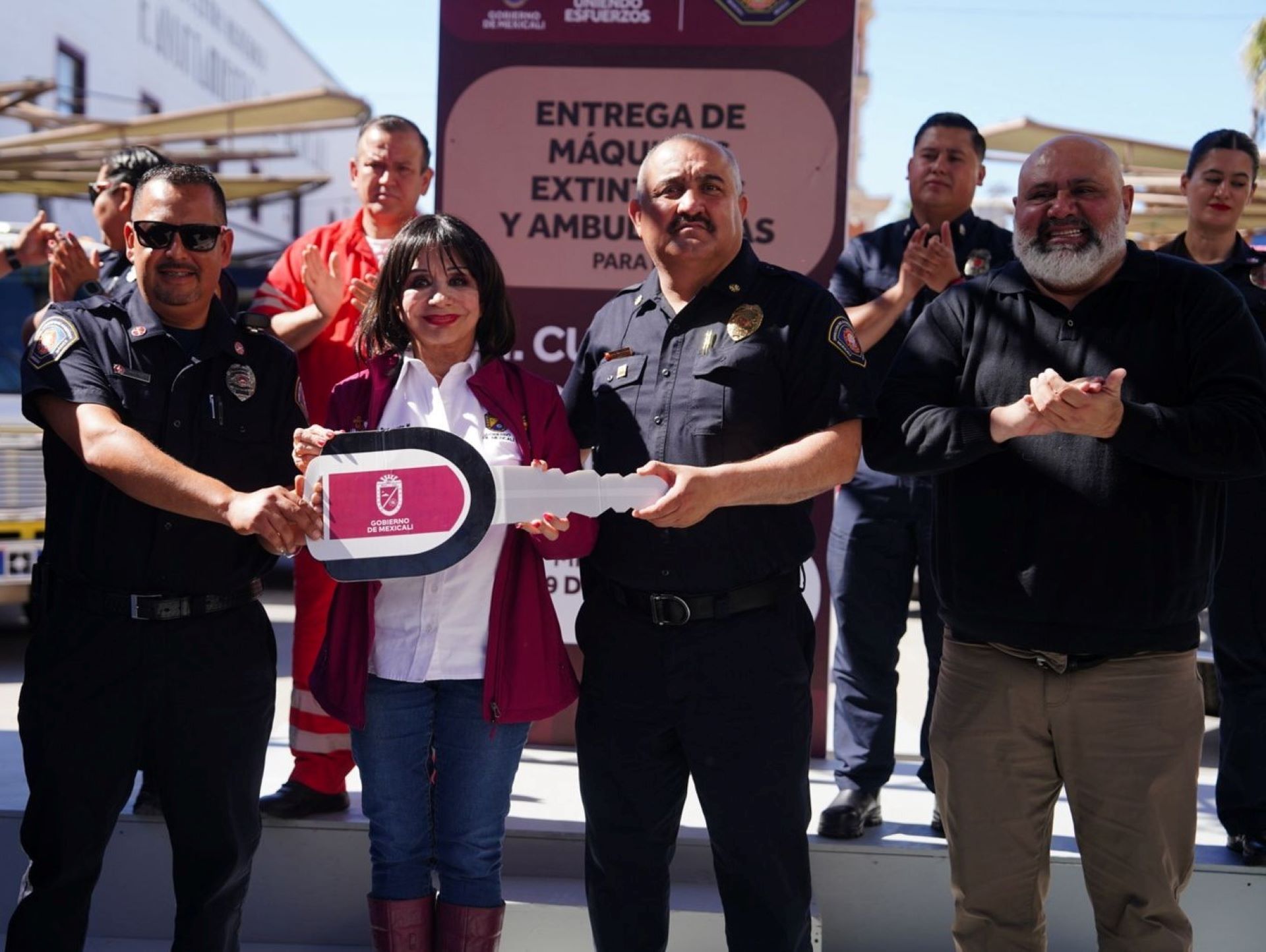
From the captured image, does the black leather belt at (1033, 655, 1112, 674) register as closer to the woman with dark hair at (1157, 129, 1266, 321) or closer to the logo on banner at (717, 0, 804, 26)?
the woman with dark hair at (1157, 129, 1266, 321)

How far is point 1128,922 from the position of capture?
259 centimetres

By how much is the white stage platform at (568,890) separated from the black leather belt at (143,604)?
994 millimetres

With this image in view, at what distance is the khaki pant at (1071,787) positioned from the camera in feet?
8.43

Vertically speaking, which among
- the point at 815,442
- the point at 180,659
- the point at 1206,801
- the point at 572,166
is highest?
the point at 572,166

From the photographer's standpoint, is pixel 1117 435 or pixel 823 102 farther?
pixel 823 102

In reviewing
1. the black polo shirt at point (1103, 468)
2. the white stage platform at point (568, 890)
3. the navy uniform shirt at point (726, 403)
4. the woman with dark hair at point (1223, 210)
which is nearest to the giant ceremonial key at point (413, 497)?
the navy uniform shirt at point (726, 403)

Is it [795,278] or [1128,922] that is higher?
[795,278]

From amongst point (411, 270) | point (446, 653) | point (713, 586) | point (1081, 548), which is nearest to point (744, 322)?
point (713, 586)

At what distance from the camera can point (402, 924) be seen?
2684mm

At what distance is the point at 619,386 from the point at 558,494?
416 millimetres

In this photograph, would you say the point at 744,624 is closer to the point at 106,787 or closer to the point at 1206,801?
the point at 106,787

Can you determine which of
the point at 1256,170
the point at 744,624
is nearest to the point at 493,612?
the point at 744,624

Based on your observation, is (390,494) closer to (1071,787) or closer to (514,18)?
(1071,787)

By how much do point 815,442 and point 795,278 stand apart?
41 cm
